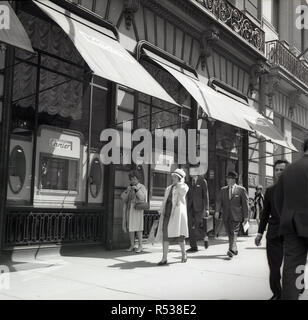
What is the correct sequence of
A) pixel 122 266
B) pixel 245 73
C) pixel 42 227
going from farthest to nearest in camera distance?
1. pixel 245 73
2. pixel 42 227
3. pixel 122 266

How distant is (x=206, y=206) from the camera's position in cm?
1036

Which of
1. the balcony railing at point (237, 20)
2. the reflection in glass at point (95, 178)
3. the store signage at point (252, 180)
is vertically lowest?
the reflection in glass at point (95, 178)

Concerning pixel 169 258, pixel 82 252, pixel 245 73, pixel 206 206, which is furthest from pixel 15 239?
pixel 245 73

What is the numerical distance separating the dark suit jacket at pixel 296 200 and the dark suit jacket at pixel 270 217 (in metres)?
1.09

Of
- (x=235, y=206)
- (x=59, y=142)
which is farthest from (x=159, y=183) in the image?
(x=59, y=142)

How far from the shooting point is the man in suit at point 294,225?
174 inches

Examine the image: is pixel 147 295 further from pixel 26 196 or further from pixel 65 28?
pixel 65 28

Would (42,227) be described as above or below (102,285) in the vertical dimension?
above

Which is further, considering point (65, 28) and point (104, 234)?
point (104, 234)

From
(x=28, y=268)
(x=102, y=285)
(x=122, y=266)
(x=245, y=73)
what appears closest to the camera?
(x=102, y=285)

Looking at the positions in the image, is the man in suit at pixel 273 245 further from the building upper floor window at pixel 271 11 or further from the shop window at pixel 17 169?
the building upper floor window at pixel 271 11

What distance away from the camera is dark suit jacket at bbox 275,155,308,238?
4461 millimetres

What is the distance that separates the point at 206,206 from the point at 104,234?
241cm

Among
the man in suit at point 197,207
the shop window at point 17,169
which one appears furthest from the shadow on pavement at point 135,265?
the shop window at point 17,169
